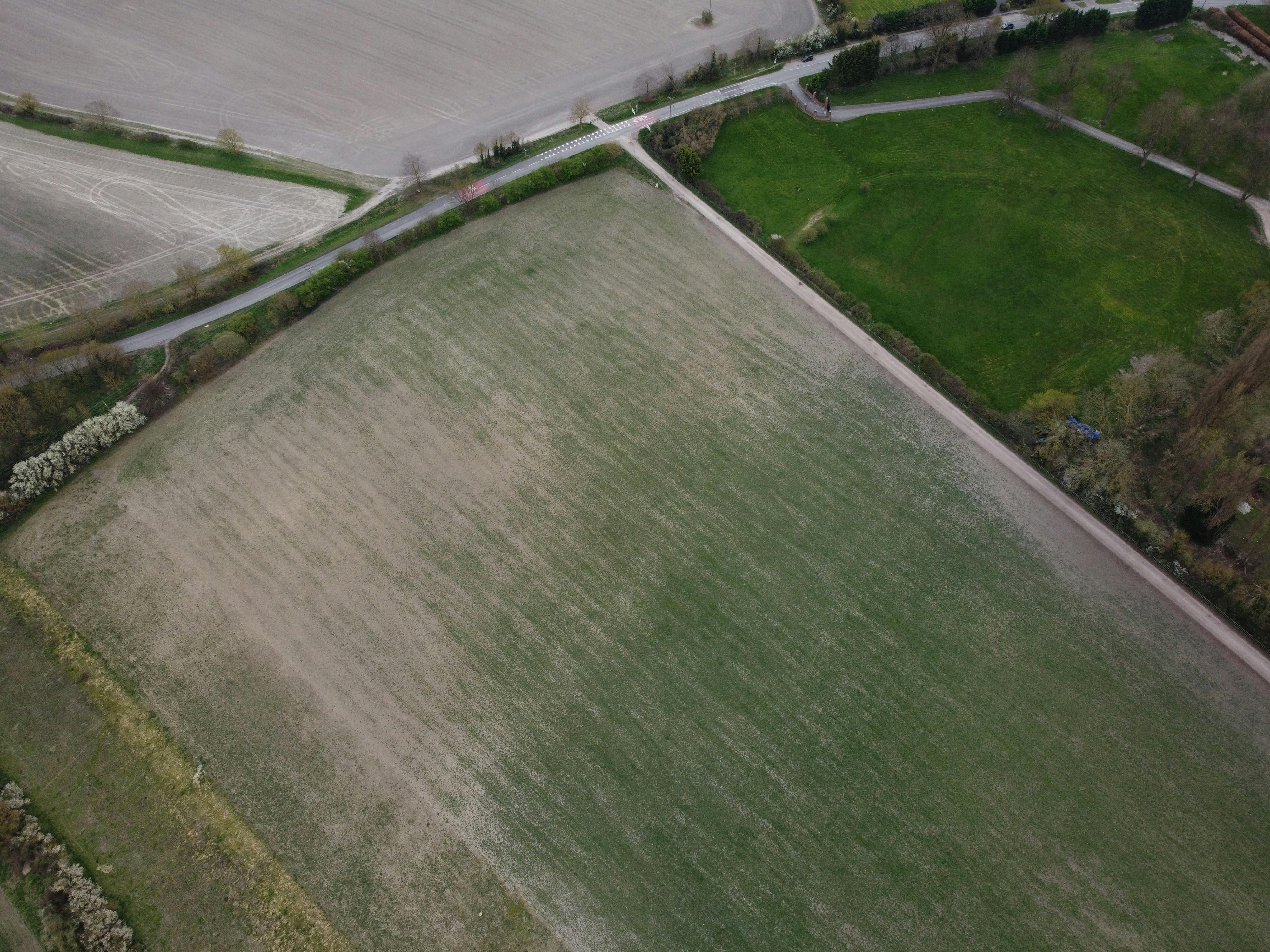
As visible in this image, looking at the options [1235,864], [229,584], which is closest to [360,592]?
[229,584]

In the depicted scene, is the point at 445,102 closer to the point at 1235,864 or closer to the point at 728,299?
the point at 728,299

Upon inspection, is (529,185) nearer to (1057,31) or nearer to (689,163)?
(689,163)

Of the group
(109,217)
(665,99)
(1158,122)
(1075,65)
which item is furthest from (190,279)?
(1158,122)

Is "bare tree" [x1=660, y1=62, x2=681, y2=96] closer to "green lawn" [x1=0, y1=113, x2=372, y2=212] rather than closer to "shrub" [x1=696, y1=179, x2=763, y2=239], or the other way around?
"shrub" [x1=696, y1=179, x2=763, y2=239]

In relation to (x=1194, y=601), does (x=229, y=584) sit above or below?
below

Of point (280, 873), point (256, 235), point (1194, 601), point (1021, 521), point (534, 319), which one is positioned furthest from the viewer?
point (256, 235)

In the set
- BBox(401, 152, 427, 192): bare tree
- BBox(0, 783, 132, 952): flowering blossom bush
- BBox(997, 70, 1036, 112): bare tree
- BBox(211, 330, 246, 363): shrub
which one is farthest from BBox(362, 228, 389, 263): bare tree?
BBox(997, 70, 1036, 112): bare tree

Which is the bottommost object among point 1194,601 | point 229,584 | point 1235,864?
point 229,584
